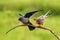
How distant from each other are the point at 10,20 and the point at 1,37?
0.57 metres

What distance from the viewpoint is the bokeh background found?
5.95 feet

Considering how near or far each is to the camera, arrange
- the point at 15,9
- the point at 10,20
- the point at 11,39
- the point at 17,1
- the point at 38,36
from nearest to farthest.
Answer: the point at 11,39 < the point at 38,36 < the point at 10,20 < the point at 15,9 < the point at 17,1

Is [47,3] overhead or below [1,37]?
below

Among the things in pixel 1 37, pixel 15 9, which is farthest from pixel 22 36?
pixel 15 9

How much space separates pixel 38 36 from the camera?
1862 millimetres

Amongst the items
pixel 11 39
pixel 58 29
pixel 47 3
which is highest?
pixel 11 39

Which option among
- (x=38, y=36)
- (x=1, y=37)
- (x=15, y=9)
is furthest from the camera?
(x=15, y=9)

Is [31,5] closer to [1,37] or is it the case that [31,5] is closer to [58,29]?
[58,29]

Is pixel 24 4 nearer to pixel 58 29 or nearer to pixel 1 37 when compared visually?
pixel 58 29

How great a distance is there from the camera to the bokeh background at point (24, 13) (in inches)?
71.4

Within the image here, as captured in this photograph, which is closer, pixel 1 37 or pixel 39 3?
pixel 1 37

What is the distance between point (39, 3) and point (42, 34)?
87 centimetres

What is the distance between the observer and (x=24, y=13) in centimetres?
227

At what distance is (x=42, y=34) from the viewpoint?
1.92 meters
